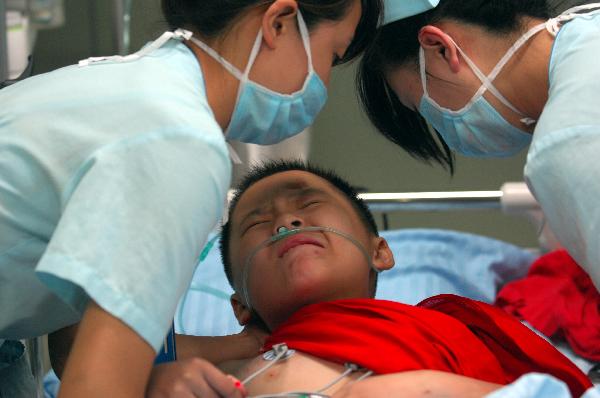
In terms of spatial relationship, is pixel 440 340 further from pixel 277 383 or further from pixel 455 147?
pixel 455 147

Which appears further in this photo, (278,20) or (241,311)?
(241,311)

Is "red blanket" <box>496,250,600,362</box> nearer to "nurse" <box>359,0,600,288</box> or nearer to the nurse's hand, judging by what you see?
"nurse" <box>359,0,600,288</box>

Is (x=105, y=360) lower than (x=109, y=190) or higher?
lower

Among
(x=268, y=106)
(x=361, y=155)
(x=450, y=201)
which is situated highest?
(x=268, y=106)

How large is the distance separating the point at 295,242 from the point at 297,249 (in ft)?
0.07

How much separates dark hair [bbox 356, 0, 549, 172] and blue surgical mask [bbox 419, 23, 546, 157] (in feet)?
0.18

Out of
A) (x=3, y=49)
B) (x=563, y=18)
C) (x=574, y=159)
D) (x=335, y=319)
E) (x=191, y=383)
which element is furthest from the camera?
(x=3, y=49)

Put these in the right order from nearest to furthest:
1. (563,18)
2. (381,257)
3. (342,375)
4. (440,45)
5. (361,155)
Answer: (342,375), (563,18), (440,45), (381,257), (361,155)

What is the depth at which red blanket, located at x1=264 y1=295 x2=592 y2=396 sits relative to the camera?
1600mm

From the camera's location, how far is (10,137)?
136cm

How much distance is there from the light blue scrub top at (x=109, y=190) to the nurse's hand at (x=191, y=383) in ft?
0.46

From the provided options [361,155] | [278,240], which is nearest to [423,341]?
[278,240]

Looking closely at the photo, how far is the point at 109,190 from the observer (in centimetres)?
123

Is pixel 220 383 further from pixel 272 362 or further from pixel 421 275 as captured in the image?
pixel 421 275
